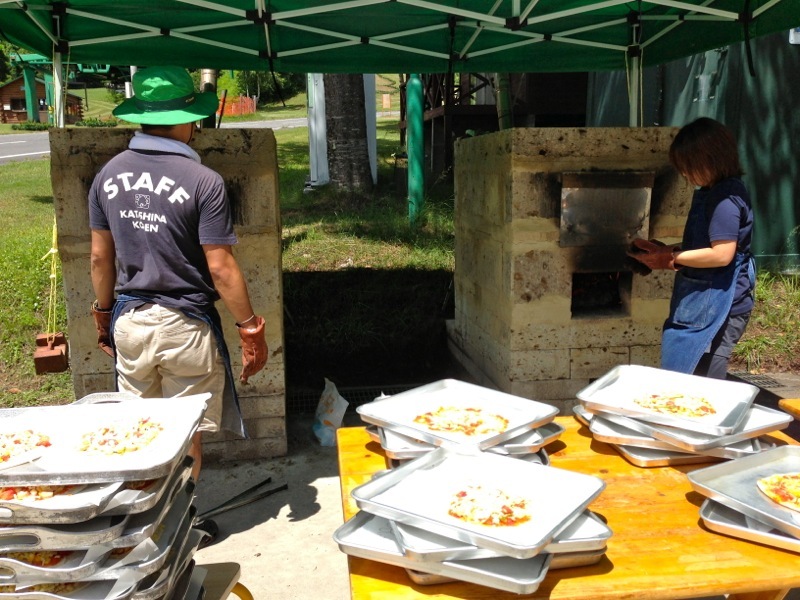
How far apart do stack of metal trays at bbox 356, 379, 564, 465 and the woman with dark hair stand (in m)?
1.34

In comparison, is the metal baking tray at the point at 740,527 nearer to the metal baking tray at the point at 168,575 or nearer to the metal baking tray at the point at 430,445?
the metal baking tray at the point at 430,445

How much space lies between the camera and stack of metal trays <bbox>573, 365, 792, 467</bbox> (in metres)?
2.33

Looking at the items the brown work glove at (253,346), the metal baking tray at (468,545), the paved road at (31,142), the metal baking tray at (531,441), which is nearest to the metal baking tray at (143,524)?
the metal baking tray at (468,545)

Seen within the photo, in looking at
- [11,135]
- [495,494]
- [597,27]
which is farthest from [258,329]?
[11,135]

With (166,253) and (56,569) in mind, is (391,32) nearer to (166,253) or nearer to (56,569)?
(166,253)

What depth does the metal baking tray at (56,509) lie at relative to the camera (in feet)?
5.75

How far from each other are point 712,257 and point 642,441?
1289mm

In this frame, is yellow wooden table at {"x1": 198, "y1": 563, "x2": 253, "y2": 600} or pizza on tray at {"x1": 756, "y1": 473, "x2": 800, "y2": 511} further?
yellow wooden table at {"x1": 198, "y1": 563, "x2": 253, "y2": 600}

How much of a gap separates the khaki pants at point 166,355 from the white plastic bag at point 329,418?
1686 millimetres

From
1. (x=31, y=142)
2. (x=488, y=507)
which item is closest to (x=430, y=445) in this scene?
(x=488, y=507)

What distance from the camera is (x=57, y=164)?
4320 mm

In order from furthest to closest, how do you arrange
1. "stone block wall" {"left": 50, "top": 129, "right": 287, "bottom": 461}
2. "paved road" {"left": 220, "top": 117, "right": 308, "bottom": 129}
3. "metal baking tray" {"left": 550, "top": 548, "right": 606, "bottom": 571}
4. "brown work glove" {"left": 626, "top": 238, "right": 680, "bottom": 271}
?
"paved road" {"left": 220, "top": 117, "right": 308, "bottom": 129} < "stone block wall" {"left": 50, "top": 129, "right": 287, "bottom": 461} < "brown work glove" {"left": 626, "top": 238, "right": 680, "bottom": 271} < "metal baking tray" {"left": 550, "top": 548, "right": 606, "bottom": 571}

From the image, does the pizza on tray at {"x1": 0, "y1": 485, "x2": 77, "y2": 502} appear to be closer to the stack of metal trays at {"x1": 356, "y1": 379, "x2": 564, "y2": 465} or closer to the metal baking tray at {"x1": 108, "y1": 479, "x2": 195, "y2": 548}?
the metal baking tray at {"x1": 108, "y1": 479, "x2": 195, "y2": 548}

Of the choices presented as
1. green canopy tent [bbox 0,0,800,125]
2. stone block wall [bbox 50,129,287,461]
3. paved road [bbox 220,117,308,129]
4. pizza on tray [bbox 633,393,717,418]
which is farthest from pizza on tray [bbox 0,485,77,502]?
paved road [bbox 220,117,308,129]
